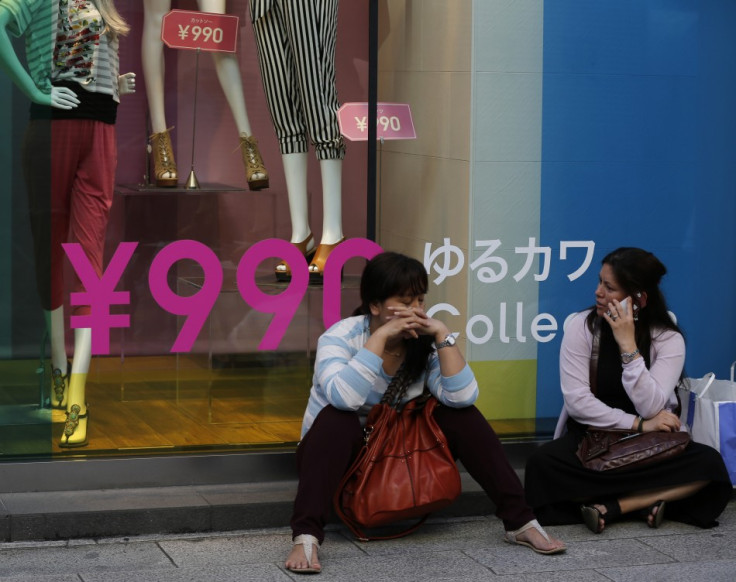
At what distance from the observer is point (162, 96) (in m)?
5.52

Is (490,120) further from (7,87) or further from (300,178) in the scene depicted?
(7,87)

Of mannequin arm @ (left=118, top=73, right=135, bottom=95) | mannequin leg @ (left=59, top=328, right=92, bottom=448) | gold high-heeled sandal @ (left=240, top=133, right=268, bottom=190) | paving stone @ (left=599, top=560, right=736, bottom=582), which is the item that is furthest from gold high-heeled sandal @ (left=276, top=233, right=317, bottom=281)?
paving stone @ (left=599, top=560, right=736, bottom=582)

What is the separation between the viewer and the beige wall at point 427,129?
5734 mm

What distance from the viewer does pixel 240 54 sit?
5617 millimetres

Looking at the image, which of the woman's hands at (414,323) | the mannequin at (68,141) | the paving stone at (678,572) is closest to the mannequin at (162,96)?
the mannequin at (68,141)

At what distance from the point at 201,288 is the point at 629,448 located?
6.12 ft

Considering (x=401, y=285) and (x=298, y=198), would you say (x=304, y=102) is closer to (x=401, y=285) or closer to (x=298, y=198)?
(x=298, y=198)

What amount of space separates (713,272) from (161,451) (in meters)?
2.65

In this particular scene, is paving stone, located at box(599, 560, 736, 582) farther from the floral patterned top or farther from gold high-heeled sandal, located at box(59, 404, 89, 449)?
the floral patterned top

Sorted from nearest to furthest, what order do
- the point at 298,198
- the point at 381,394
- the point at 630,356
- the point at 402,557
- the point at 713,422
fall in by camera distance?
1. the point at 402,557
2. the point at 381,394
3. the point at 630,356
4. the point at 713,422
5. the point at 298,198

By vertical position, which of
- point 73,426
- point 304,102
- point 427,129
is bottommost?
point 73,426

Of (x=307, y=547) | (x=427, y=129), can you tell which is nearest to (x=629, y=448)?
(x=307, y=547)

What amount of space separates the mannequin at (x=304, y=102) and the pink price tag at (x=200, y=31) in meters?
0.13

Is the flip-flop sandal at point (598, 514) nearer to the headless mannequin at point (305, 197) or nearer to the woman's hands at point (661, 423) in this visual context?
the woman's hands at point (661, 423)
